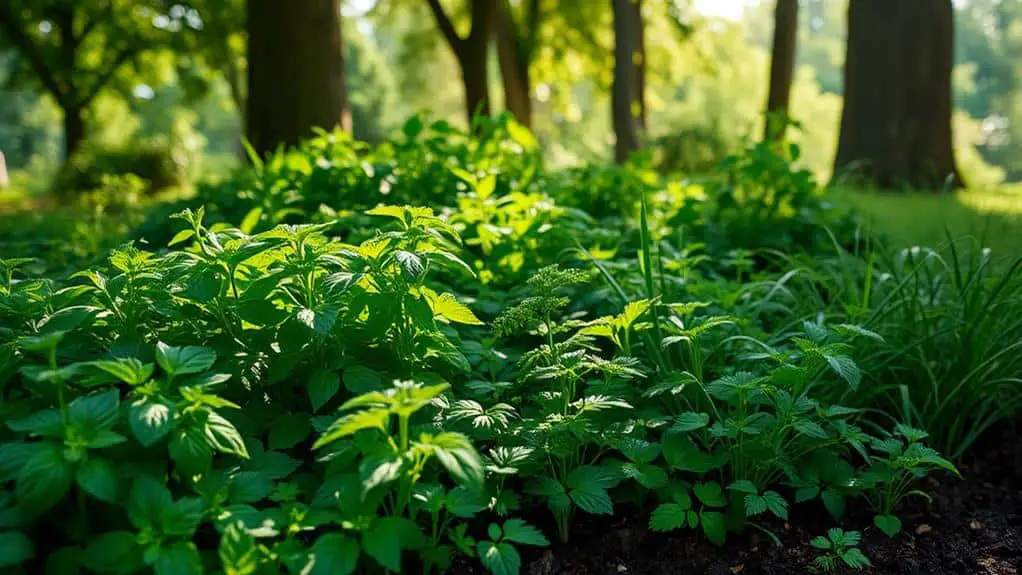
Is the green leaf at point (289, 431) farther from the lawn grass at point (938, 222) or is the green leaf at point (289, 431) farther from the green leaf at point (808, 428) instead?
the lawn grass at point (938, 222)

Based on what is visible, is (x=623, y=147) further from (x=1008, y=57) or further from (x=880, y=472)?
(x=1008, y=57)

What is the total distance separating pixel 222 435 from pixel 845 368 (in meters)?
1.48

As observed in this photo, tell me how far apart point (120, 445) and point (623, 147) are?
1143 cm

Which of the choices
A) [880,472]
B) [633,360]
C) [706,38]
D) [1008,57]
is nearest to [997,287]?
[880,472]

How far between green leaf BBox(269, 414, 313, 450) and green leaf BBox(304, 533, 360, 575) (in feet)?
1.26

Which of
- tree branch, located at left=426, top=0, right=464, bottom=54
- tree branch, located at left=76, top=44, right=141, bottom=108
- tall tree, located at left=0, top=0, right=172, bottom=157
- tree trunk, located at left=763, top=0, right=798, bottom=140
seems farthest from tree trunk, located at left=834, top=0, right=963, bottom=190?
tree branch, located at left=76, top=44, right=141, bottom=108

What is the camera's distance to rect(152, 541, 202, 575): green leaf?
149 centimetres

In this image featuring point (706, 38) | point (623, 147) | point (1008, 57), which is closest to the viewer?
point (623, 147)

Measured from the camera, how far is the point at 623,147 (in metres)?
12.5

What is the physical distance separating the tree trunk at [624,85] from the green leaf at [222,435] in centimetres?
1121

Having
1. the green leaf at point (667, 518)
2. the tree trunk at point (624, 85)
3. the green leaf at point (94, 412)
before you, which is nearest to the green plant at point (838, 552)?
the green leaf at point (667, 518)

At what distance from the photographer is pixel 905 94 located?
31.5ft

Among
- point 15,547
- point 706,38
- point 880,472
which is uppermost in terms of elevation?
point 706,38

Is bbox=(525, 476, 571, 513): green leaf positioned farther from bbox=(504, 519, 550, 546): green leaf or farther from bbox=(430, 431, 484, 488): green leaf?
bbox=(430, 431, 484, 488): green leaf
